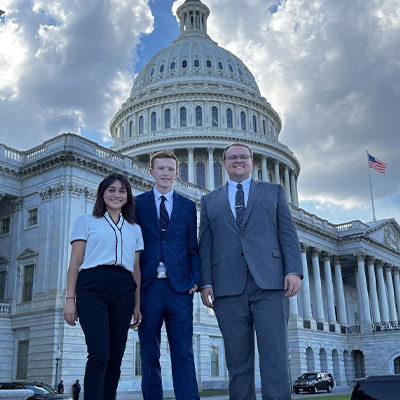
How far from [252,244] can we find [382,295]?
69.9 metres

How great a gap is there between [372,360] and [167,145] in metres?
37.2

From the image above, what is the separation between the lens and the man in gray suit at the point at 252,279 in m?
6.82

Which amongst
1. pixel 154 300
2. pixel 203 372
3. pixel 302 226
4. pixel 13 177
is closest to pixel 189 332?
pixel 154 300

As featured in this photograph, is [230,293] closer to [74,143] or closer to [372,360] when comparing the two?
[74,143]

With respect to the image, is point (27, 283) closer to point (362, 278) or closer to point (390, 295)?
point (362, 278)

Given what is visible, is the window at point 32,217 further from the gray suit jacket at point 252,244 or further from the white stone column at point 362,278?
the white stone column at point 362,278

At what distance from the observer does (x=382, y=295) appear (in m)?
72.1

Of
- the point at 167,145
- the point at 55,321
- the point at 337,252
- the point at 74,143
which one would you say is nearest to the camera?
the point at 55,321

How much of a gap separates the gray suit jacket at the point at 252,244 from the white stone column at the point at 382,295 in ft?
227

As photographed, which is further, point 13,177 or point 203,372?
point 203,372

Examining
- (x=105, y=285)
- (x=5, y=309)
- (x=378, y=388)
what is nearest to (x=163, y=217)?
(x=105, y=285)

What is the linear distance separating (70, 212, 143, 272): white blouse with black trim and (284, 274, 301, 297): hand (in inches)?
73.9

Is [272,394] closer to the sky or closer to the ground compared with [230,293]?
closer to the ground

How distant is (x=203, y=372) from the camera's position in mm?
44156
